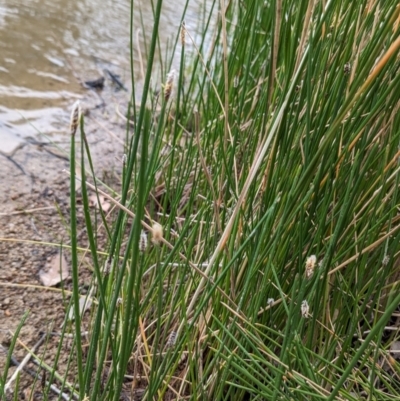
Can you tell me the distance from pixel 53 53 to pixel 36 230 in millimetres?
1520

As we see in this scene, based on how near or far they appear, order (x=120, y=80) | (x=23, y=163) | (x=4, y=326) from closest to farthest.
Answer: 1. (x=4, y=326)
2. (x=23, y=163)
3. (x=120, y=80)

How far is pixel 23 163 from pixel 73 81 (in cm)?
86

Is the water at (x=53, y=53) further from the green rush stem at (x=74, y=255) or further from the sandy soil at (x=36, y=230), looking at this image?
the green rush stem at (x=74, y=255)

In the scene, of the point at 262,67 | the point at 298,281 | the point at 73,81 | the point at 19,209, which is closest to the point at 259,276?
the point at 298,281

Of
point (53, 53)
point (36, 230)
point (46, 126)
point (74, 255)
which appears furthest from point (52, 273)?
point (53, 53)

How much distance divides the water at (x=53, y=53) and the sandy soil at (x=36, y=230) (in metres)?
0.15

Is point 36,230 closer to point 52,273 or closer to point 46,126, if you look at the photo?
point 52,273

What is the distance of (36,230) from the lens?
139 cm

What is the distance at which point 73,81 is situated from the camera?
2436 millimetres

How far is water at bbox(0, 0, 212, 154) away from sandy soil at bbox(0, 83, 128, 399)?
153 millimetres

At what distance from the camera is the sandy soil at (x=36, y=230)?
3.39 ft

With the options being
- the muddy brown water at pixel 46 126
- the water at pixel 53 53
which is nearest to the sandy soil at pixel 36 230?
the muddy brown water at pixel 46 126

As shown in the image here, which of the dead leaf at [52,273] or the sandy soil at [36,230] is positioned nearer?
the sandy soil at [36,230]

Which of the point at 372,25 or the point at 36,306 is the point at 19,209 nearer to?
the point at 36,306
